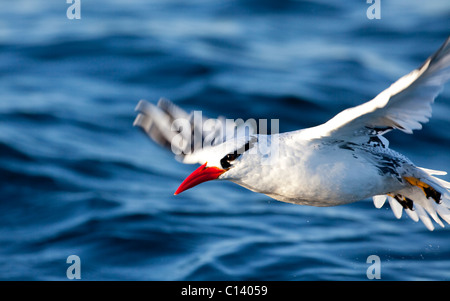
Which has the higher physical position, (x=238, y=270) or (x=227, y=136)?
(x=227, y=136)

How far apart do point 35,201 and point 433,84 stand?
6757 millimetres

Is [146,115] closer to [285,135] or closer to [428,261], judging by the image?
[285,135]

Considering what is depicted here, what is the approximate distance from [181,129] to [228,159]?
0.85 m

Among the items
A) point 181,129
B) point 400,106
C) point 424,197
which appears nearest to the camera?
point 400,106

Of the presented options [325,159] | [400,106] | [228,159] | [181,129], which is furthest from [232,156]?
[400,106]

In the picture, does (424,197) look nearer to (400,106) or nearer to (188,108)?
(400,106)

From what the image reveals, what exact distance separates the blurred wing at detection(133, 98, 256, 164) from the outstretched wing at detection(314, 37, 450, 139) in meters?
1.02

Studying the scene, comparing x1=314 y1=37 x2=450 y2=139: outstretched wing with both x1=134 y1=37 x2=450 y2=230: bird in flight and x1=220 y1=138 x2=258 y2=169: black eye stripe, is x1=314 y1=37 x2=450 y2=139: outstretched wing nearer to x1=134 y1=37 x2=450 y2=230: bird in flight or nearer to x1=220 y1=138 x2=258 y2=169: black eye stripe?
x1=134 y1=37 x2=450 y2=230: bird in flight

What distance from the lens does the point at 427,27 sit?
1599 cm

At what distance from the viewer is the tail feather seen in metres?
5.71

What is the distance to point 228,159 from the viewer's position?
517 centimetres

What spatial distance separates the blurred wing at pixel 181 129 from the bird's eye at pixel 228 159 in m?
0.53

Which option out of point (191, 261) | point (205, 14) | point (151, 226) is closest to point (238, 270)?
point (191, 261)

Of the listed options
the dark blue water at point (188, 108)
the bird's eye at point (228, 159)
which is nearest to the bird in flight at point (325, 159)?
the bird's eye at point (228, 159)
